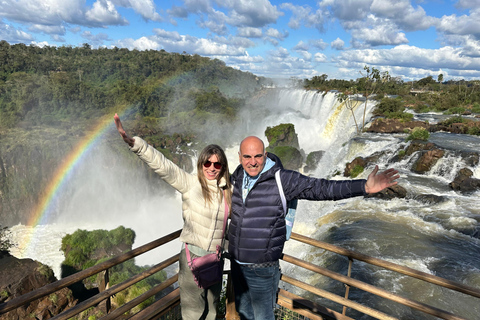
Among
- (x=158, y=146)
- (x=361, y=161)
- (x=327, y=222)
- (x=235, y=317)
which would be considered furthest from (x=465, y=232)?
(x=158, y=146)

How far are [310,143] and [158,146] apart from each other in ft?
45.1

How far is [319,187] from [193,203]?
2.71 feet

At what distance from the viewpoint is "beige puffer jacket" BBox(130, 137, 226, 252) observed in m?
2.07

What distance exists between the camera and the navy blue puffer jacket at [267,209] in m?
1.91

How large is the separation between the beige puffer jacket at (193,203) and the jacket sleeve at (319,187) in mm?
447

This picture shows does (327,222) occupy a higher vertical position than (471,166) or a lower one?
lower

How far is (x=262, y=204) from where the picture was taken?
195 cm

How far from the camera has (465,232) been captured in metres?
8.05

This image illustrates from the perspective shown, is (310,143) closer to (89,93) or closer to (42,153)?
(42,153)

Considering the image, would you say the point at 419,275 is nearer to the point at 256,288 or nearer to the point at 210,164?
the point at 256,288

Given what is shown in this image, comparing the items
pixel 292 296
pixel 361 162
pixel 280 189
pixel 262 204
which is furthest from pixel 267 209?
pixel 361 162

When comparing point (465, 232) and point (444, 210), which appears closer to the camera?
point (465, 232)

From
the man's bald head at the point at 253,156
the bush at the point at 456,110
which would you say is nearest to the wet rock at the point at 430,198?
the man's bald head at the point at 253,156

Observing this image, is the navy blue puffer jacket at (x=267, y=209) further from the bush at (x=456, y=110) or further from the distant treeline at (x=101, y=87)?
the distant treeline at (x=101, y=87)
